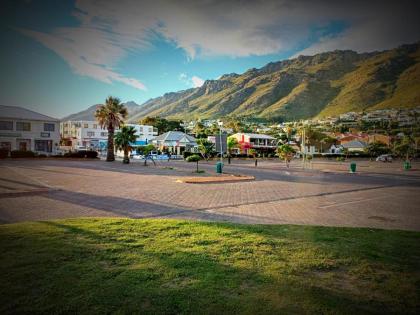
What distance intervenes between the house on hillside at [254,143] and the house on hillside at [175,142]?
17404mm

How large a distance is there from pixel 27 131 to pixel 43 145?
3.67 meters

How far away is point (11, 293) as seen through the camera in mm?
3412

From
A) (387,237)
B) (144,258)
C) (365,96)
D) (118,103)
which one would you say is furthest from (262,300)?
(365,96)

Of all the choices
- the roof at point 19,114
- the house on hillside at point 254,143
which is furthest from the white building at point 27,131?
the house on hillside at point 254,143

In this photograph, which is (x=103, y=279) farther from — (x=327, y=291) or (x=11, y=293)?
(x=327, y=291)

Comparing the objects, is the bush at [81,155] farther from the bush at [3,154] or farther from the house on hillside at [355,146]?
the house on hillside at [355,146]

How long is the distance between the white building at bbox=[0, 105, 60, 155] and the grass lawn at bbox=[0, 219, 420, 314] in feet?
162

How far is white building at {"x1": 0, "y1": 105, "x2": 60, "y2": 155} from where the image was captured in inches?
1804

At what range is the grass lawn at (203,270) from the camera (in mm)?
3288

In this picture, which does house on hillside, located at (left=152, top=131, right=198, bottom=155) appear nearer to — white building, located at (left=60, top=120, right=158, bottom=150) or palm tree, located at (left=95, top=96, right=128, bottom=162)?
white building, located at (left=60, top=120, right=158, bottom=150)

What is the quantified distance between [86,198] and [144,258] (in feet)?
25.5

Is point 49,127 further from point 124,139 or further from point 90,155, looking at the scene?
point 124,139

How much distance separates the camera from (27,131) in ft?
156

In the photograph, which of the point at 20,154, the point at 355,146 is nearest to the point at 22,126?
the point at 20,154
